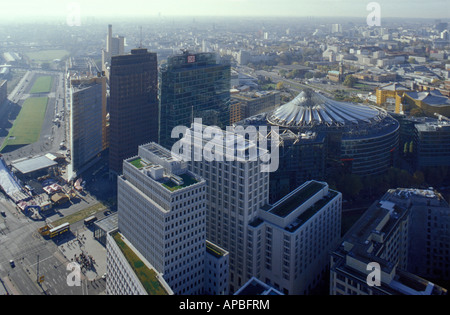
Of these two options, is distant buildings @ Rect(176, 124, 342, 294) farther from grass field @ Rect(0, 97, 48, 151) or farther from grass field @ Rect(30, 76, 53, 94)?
grass field @ Rect(30, 76, 53, 94)

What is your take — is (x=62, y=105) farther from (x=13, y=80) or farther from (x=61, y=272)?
(x=61, y=272)

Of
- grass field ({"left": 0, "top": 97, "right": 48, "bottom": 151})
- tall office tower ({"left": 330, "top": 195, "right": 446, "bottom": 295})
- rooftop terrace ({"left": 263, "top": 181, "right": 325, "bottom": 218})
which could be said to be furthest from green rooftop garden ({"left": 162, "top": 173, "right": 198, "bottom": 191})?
grass field ({"left": 0, "top": 97, "right": 48, "bottom": 151})

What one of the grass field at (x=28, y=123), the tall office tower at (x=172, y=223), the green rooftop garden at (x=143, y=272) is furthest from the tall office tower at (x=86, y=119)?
the green rooftop garden at (x=143, y=272)

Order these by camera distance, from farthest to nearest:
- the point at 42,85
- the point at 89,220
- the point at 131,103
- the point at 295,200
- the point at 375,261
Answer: the point at 42,85 → the point at 131,103 → the point at 89,220 → the point at 295,200 → the point at 375,261

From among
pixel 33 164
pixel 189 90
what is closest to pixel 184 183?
pixel 189 90

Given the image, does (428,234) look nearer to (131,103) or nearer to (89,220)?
(89,220)

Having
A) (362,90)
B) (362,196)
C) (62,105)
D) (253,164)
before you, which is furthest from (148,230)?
(362,90)
